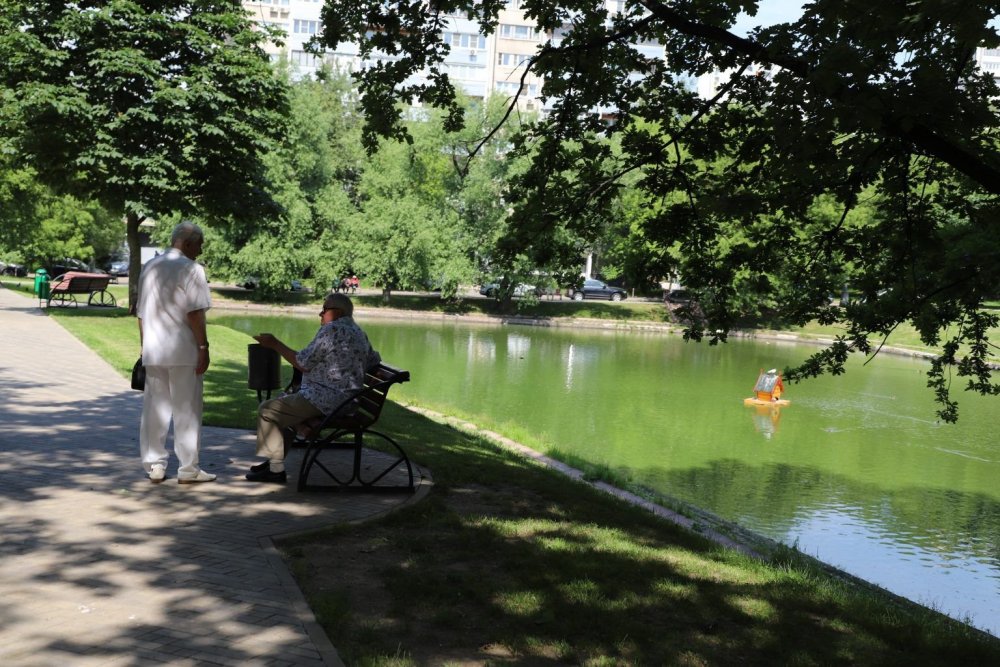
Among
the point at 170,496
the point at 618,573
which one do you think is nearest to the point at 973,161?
the point at 618,573

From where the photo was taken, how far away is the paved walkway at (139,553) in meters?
3.97

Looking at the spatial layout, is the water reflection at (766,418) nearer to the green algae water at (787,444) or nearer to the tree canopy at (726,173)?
the green algae water at (787,444)

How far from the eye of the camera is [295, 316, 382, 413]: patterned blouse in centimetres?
709

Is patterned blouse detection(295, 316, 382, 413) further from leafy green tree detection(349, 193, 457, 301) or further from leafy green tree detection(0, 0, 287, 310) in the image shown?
leafy green tree detection(349, 193, 457, 301)

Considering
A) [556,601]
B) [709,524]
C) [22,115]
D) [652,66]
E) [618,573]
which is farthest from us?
[22,115]

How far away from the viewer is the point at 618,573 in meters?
5.54

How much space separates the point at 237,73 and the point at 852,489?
1758cm

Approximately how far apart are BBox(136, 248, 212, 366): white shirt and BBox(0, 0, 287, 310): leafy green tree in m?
16.7

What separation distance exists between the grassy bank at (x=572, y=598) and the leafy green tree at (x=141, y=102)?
A: 1799 cm

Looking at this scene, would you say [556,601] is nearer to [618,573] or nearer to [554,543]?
[618,573]

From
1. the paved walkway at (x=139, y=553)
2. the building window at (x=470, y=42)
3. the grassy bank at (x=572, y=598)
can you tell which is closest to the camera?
the paved walkway at (x=139, y=553)

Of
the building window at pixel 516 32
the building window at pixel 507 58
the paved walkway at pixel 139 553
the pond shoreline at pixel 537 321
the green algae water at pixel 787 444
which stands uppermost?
the building window at pixel 516 32

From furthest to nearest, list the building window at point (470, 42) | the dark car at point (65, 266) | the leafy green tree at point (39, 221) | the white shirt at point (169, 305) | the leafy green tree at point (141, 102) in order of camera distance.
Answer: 1. the building window at point (470, 42)
2. the dark car at point (65, 266)
3. the leafy green tree at point (39, 221)
4. the leafy green tree at point (141, 102)
5. the white shirt at point (169, 305)

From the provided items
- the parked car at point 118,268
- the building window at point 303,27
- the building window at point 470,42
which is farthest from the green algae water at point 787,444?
the building window at point 470,42
